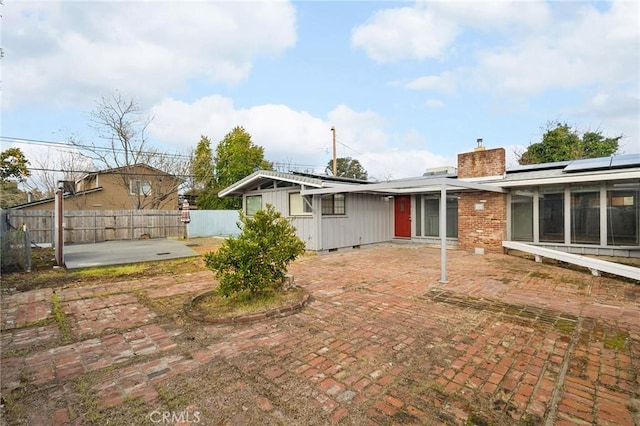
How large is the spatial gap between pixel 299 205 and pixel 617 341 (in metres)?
8.95

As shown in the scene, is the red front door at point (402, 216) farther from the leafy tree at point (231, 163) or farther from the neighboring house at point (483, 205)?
the leafy tree at point (231, 163)

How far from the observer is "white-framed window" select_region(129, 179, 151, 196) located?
21.2 meters

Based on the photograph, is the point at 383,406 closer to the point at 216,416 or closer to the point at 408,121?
the point at 216,416

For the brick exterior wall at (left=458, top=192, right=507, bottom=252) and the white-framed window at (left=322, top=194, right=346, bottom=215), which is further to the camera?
the white-framed window at (left=322, top=194, right=346, bottom=215)

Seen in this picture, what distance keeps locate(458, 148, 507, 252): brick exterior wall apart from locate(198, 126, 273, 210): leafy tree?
1833 centimetres

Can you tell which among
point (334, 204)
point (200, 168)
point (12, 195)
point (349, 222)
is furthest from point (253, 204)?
point (12, 195)

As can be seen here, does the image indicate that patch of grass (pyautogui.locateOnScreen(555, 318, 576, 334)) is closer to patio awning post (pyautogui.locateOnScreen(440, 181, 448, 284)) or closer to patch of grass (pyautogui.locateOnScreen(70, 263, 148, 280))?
patio awning post (pyautogui.locateOnScreen(440, 181, 448, 284))

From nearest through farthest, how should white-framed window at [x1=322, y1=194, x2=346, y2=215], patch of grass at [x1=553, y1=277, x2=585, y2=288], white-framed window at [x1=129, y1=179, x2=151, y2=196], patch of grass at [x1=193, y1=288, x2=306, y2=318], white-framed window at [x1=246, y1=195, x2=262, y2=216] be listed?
patch of grass at [x1=193, y1=288, x2=306, y2=318] < patch of grass at [x1=553, y1=277, x2=585, y2=288] < white-framed window at [x1=322, y1=194, x2=346, y2=215] < white-framed window at [x1=246, y1=195, x2=262, y2=216] < white-framed window at [x1=129, y1=179, x2=151, y2=196]

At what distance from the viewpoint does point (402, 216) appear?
13.4m

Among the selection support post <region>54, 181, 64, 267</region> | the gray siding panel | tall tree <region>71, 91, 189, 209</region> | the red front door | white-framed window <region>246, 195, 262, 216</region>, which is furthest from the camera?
tall tree <region>71, 91, 189, 209</region>

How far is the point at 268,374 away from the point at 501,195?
9.95 metres

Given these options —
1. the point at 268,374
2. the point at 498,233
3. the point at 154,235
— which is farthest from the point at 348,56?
the point at 154,235

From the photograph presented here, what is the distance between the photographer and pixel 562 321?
4.00m

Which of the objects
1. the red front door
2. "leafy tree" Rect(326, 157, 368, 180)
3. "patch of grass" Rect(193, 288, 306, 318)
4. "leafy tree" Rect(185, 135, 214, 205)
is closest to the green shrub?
"patch of grass" Rect(193, 288, 306, 318)
